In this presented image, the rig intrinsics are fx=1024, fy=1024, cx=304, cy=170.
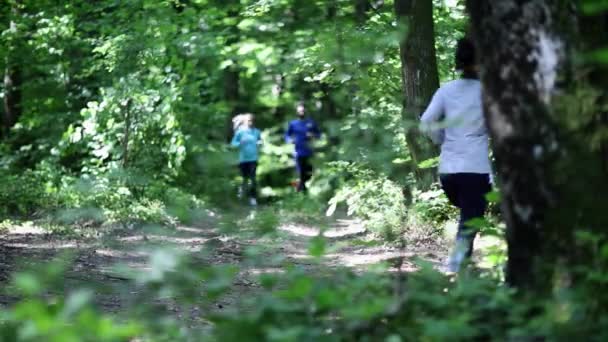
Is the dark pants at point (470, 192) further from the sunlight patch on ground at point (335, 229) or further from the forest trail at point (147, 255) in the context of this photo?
the sunlight patch on ground at point (335, 229)

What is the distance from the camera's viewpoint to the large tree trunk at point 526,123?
4.45 meters

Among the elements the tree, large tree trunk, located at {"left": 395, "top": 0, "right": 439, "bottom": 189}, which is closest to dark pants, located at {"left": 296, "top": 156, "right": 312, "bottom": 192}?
large tree trunk, located at {"left": 395, "top": 0, "right": 439, "bottom": 189}

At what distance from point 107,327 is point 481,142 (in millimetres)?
4126

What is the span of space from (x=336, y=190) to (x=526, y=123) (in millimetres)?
10594

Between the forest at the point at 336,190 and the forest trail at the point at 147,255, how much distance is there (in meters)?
0.05

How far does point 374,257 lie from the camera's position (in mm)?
10969

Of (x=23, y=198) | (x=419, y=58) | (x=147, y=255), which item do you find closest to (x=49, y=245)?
(x=147, y=255)

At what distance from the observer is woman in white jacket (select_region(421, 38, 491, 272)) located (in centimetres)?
698

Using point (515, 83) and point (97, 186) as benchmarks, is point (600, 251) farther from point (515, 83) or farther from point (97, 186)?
point (97, 186)

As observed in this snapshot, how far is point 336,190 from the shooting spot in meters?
15.1

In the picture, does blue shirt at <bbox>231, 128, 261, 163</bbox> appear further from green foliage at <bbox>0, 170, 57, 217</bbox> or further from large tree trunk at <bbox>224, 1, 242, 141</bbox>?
green foliage at <bbox>0, 170, 57, 217</bbox>

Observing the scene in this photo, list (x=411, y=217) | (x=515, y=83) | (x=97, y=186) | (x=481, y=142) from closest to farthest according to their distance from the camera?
(x=515, y=83)
(x=481, y=142)
(x=411, y=217)
(x=97, y=186)

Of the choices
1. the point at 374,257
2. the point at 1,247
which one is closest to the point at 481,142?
the point at 374,257

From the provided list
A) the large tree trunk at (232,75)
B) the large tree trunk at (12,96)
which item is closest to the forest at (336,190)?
the large tree trunk at (232,75)
